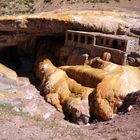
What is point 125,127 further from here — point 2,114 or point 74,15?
point 74,15

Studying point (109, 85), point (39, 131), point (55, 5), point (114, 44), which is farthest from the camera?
point (55, 5)

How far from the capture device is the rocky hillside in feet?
137

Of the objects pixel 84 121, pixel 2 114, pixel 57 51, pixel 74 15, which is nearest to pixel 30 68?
pixel 57 51

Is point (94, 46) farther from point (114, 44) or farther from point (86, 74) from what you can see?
point (86, 74)

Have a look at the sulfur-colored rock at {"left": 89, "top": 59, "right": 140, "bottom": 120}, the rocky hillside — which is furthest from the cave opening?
the sulfur-colored rock at {"left": 89, "top": 59, "right": 140, "bottom": 120}

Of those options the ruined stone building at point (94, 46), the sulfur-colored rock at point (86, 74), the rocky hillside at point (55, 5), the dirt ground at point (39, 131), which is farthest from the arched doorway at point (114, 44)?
the dirt ground at point (39, 131)

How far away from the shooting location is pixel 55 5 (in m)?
44.4

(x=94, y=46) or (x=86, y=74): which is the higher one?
(x=94, y=46)

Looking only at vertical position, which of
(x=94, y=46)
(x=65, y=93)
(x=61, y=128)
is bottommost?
(x=65, y=93)

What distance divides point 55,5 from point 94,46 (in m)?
12.5

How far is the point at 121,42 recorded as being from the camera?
31.8 meters

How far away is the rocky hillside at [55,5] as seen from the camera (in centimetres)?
4172

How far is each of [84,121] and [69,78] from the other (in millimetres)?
4736

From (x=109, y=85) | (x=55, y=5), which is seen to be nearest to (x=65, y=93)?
(x=109, y=85)
